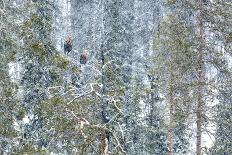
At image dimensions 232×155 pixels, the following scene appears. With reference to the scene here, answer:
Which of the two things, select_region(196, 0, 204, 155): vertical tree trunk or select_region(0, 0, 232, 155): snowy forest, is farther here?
select_region(196, 0, 204, 155): vertical tree trunk

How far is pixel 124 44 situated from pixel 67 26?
17160 mm

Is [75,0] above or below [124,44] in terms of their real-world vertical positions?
above

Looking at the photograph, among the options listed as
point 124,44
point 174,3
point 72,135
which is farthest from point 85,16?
point 72,135

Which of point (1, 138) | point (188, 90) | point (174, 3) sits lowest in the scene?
point (1, 138)

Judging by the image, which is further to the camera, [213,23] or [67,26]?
[67,26]

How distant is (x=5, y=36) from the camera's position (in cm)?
1316

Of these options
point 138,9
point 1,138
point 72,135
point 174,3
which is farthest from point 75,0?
point 72,135

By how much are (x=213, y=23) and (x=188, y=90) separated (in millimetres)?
2269

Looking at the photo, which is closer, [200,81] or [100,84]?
[100,84]

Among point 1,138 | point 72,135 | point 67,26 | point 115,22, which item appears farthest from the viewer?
point 67,26

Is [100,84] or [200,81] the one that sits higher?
[100,84]

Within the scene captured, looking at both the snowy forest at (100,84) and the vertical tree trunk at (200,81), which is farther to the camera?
the vertical tree trunk at (200,81)

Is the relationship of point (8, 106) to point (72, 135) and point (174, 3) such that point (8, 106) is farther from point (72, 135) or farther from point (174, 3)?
point (174, 3)

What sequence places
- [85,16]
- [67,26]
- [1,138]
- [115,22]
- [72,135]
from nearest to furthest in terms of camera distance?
1. [72,135]
2. [1,138]
3. [115,22]
4. [85,16]
5. [67,26]
